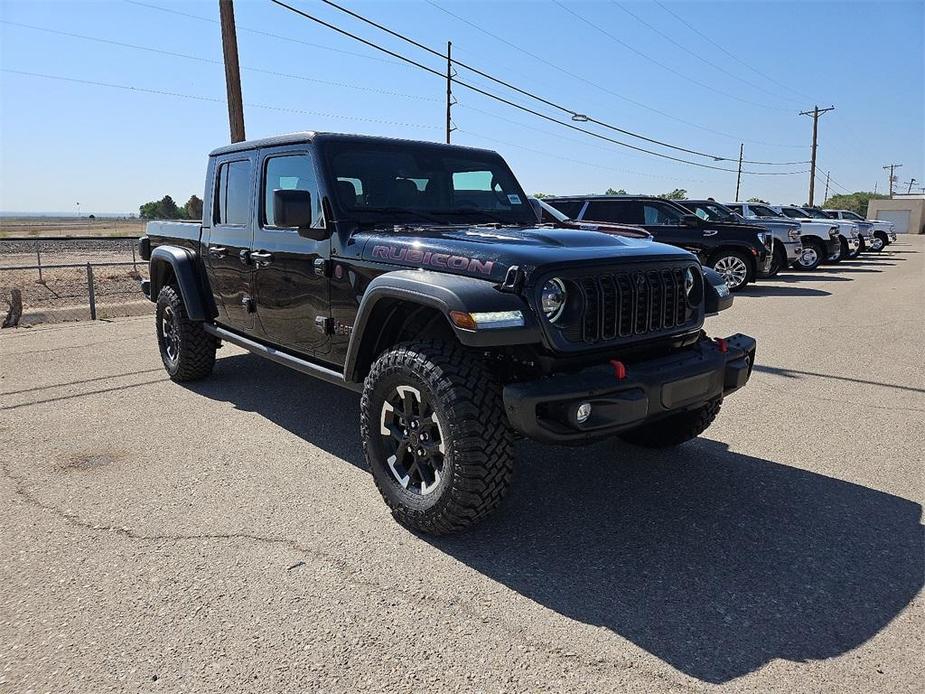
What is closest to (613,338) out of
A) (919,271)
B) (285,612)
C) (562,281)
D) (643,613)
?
(562,281)

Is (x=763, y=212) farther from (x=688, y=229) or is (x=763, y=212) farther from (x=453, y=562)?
(x=453, y=562)

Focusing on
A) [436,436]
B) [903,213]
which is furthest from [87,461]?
[903,213]

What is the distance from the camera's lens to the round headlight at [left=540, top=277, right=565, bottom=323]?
3.00 m

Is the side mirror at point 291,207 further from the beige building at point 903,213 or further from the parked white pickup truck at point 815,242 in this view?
the beige building at point 903,213

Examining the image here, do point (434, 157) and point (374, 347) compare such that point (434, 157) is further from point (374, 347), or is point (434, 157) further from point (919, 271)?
point (919, 271)

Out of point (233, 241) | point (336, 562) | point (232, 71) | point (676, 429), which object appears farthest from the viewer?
point (232, 71)

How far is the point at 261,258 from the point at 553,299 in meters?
2.38

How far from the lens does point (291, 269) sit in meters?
4.28

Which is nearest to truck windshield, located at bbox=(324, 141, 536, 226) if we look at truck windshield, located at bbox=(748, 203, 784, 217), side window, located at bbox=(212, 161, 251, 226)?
side window, located at bbox=(212, 161, 251, 226)

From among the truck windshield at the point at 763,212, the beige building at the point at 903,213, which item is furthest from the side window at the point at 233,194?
the beige building at the point at 903,213

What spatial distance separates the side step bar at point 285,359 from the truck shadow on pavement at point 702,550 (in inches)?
21.9

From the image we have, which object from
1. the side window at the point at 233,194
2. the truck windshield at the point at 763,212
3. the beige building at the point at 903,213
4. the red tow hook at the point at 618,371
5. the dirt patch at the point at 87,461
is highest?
the beige building at the point at 903,213

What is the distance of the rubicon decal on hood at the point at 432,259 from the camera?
3.12 meters

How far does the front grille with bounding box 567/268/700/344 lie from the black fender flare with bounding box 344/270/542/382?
289mm
